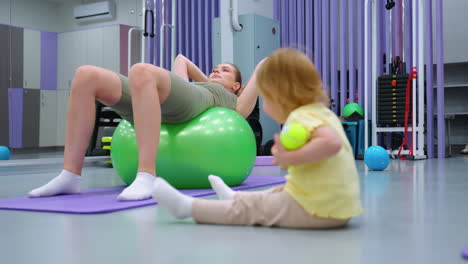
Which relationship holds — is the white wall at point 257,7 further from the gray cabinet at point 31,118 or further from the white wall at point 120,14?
the gray cabinet at point 31,118

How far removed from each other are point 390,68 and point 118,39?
4.25 metres

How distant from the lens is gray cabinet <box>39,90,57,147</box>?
757 centimetres

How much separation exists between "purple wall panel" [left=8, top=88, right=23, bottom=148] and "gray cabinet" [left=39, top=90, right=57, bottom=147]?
422 mm

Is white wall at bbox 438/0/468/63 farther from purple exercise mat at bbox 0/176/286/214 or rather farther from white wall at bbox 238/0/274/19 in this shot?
purple exercise mat at bbox 0/176/286/214

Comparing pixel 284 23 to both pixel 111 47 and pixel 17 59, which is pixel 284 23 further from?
pixel 17 59

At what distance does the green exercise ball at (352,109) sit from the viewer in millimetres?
5688

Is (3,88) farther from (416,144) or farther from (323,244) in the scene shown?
(323,244)

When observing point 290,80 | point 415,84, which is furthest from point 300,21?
point 290,80

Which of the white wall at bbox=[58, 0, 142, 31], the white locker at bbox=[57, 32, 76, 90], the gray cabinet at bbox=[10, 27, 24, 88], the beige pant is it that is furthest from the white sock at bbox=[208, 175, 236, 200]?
the white wall at bbox=[58, 0, 142, 31]

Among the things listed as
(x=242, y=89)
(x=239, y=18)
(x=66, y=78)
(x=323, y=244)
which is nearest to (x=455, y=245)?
(x=323, y=244)

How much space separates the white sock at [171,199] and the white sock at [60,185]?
2.91 feet

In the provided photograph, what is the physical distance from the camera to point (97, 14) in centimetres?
827

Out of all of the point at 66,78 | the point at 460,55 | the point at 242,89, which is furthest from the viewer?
the point at 66,78

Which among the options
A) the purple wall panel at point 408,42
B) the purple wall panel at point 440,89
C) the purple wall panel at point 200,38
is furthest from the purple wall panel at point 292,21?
the purple wall panel at point 440,89
